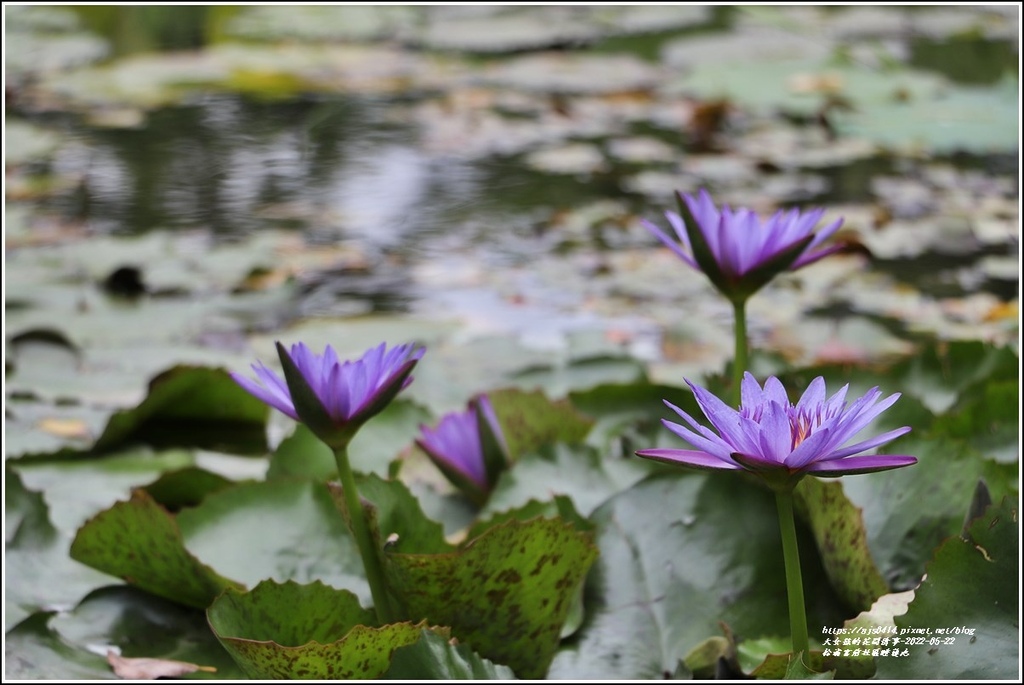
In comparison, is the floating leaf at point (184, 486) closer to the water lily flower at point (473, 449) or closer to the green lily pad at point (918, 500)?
the water lily flower at point (473, 449)

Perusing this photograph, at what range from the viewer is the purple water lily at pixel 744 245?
94cm

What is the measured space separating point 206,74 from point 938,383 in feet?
12.8

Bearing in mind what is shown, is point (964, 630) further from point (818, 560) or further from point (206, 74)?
Answer: point (206, 74)

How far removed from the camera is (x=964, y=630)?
0.72 meters

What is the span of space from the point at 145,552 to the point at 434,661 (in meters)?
0.35

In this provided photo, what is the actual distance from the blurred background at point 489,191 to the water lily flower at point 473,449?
0.38 m

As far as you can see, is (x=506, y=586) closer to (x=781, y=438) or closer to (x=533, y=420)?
(x=781, y=438)

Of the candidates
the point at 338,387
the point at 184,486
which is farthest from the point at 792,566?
the point at 184,486

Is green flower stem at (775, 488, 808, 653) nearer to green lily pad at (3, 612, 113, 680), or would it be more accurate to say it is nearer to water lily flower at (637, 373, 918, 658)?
water lily flower at (637, 373, 918, 658)

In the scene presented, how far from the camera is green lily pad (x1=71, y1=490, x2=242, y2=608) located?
0.93 metres

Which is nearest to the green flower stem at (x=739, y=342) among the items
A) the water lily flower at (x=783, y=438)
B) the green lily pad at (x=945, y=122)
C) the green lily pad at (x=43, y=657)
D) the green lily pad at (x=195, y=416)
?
the water lily flower at (x=783, y=438)

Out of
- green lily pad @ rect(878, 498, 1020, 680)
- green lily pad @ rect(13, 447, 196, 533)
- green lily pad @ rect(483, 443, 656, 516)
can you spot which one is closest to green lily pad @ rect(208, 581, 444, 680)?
green lily pad @ rect(483, 443, 656, 516)

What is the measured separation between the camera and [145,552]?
95 cm

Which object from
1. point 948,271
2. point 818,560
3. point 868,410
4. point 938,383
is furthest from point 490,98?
point 868,410
